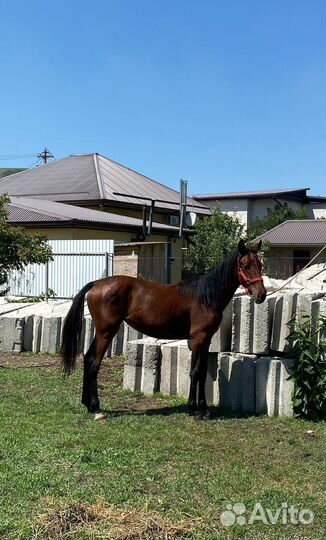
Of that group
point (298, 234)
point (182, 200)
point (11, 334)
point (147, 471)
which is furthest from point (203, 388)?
point (298, 234)

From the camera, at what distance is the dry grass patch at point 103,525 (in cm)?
361

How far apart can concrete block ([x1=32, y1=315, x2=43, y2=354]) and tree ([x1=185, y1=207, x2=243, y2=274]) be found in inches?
652

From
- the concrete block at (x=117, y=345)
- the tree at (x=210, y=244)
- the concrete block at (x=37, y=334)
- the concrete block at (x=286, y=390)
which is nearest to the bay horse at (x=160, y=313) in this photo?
the concrete block at (x=286, y=390)

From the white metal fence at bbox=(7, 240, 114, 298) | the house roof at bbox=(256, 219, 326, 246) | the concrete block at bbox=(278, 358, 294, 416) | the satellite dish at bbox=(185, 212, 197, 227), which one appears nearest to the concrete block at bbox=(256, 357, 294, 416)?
the concrete block at bbox=(278, 358, 294, 416)

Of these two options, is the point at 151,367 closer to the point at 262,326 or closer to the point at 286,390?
the point at 262,326

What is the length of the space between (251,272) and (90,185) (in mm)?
29051

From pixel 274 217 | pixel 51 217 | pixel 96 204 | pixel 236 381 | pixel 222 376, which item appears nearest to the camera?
pixel 236 381

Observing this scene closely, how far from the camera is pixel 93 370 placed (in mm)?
7270

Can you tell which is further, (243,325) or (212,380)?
(212,380)

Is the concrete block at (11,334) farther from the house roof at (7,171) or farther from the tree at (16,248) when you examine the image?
the house roof at (7,171)

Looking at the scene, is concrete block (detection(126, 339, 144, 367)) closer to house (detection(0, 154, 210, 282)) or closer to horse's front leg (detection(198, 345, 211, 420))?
horse's front leg (detection(198, 345, 211, 420))

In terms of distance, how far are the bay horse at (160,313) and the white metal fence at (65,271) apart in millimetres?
13250

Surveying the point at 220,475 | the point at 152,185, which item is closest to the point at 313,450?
the point at 220,475

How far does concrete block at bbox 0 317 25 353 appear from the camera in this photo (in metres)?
11.7
